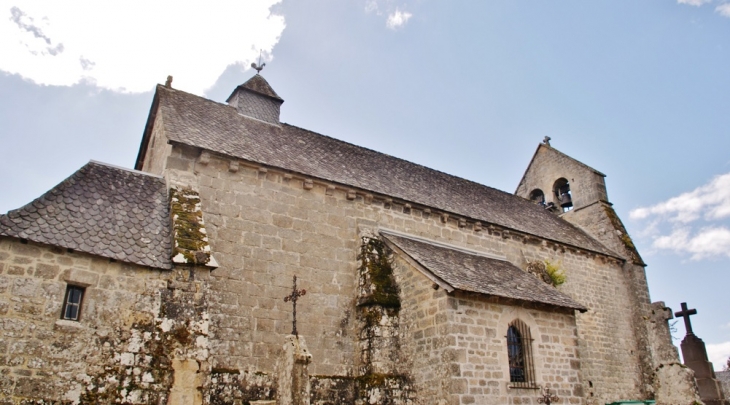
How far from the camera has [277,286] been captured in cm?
1062

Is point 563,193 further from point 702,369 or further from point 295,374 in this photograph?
point 295,374

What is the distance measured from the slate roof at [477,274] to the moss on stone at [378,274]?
447 mm

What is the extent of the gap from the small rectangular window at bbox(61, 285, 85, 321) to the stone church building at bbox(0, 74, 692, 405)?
44 millimetres

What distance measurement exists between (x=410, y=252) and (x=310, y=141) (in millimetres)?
4864

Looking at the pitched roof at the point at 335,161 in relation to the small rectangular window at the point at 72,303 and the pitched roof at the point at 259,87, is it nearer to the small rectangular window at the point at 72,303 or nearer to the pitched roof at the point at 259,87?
the pitched roof at the point at 259,87

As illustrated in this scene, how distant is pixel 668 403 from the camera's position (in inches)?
365

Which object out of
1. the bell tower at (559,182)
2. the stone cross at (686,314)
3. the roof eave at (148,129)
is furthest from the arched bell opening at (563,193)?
the roof eave at (148,129)

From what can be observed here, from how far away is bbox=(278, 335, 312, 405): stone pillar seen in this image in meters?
7.34

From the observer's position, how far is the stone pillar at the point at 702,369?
10.9 meters

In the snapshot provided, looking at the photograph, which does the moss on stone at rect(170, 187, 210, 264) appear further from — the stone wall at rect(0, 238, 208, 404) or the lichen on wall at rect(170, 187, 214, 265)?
the stone wall at rect(0, 238, 208, 404)

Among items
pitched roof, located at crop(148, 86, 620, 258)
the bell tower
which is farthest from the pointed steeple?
the bell tower

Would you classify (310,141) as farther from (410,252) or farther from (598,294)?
(598,294)

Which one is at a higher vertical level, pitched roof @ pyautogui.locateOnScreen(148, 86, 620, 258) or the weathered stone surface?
pitched roof @ pyautogui.locateOnScreen(148, 86, 620, 258)

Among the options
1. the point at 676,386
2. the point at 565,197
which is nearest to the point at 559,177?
the point at 565,197
